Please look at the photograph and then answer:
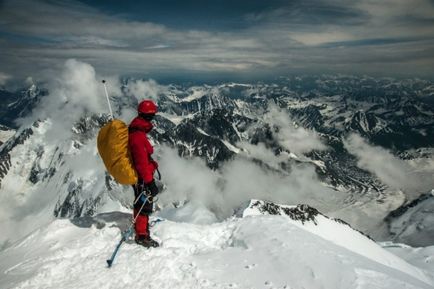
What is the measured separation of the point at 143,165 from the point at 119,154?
106 centimetres

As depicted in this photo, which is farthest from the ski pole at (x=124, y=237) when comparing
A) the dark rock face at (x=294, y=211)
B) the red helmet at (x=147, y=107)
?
the dark rock face at (x=294, y=211)

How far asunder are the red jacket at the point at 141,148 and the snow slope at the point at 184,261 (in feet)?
9.74

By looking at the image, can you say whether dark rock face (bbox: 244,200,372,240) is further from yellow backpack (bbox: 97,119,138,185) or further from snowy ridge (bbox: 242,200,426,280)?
yellow backpack (bbox: 97,119,138,185)

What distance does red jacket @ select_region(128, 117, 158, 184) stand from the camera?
43.1 ft

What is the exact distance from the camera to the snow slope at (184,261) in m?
11.3

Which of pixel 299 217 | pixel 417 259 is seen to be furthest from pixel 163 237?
pixel 299 217

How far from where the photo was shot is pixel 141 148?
1312 cm

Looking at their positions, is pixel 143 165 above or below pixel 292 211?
above

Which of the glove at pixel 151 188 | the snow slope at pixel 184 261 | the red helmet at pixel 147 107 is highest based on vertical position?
the red helmet at pixel 147 107

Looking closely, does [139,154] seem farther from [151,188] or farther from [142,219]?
[142,219]

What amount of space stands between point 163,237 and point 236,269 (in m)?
3.87

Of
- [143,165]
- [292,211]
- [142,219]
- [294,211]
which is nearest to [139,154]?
[143,165]

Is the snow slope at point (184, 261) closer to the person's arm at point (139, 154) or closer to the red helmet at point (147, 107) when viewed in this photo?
the person's arm at point (139, 154)

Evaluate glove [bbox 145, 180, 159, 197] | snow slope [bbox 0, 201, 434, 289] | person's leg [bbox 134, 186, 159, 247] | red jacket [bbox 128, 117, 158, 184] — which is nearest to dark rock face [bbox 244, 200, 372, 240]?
snow slope [bbox 0, 201, 434, 289]
